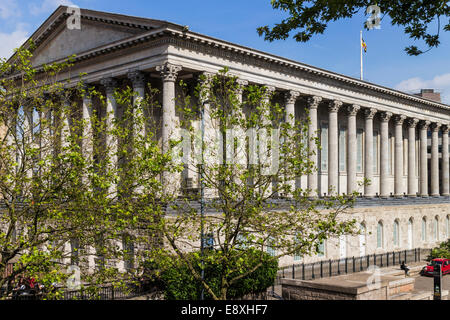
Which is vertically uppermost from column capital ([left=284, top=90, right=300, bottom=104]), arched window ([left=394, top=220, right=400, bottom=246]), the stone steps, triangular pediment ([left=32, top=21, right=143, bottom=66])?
triangular pediment ([left=32, top=21, right=143, bottom=66])

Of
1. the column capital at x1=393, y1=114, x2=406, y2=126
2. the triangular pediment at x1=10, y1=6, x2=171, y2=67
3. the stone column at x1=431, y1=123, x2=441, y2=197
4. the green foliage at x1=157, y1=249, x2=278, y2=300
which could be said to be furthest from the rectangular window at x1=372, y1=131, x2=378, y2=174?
the green foliage at x1=157, y1=249, x2=278, y2=300

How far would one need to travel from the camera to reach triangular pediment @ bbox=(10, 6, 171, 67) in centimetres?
3666

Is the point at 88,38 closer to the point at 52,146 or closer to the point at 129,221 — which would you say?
the point at 52,146

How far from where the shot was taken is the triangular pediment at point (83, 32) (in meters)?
36.7

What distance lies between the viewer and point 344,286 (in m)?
21.9

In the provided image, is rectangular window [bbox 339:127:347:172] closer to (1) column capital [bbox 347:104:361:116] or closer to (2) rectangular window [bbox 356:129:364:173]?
(2) rectangular window [bbox 356:129:364:173]

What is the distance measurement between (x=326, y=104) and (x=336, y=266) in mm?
17410

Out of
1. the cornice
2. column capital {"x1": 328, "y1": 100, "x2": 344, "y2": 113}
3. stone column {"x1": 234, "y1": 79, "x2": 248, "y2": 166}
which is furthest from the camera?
column capital {"x1": 328, "y1": 100, "x2": 344, "y2": 113}

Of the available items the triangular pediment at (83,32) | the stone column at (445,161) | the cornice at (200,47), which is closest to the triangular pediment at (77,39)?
the triangular pediment at (83,32)

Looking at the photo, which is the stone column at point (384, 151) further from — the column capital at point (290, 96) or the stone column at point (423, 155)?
the column capital at point (290, 96)

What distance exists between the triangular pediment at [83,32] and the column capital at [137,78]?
270cm

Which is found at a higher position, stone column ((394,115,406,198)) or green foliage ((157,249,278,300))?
stone column ((394,115,406,198))

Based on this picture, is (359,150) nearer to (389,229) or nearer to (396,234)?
(389,229)

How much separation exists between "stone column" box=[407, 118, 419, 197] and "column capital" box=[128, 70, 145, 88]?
37.7 m
